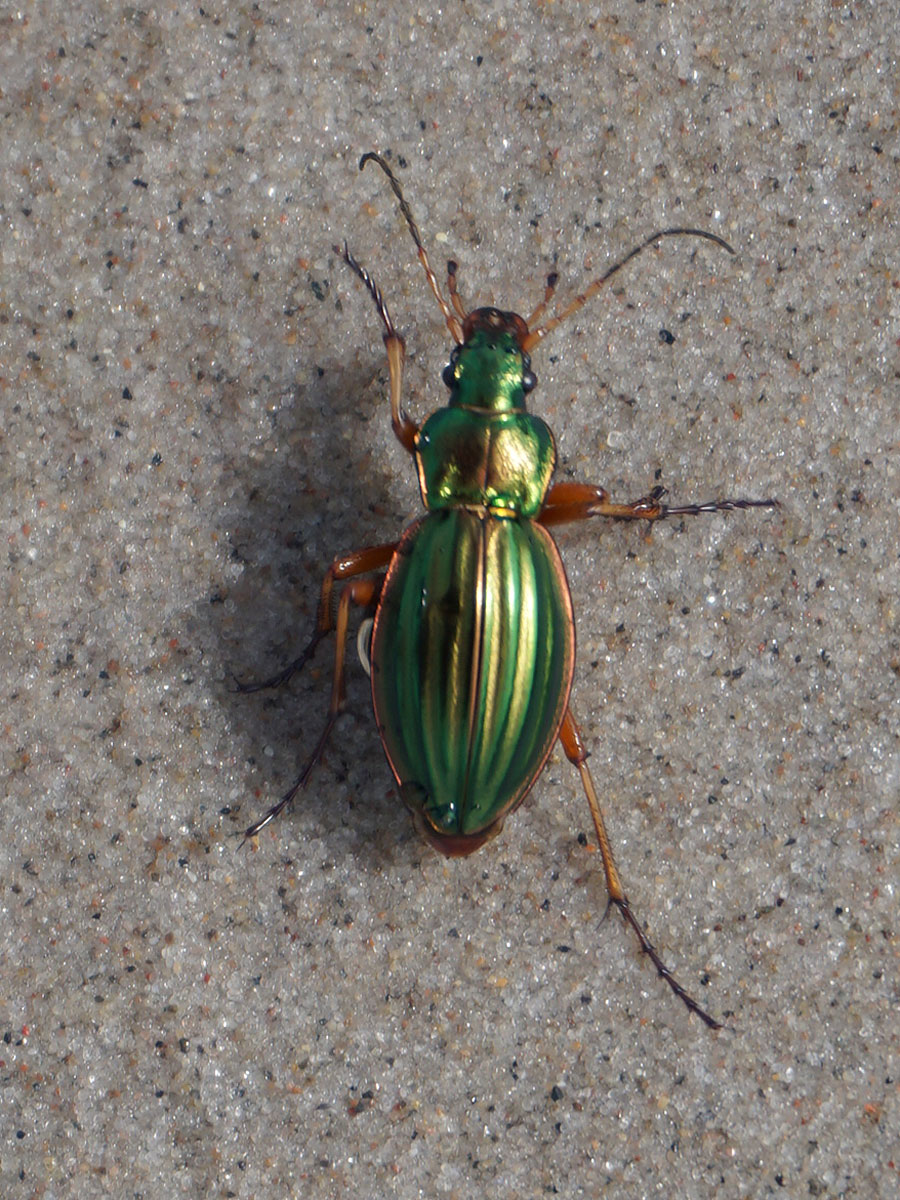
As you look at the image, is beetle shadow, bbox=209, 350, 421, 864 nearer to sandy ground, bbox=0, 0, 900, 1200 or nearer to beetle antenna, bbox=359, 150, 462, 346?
sandy ground, bbox=0, 0, 900, 1200

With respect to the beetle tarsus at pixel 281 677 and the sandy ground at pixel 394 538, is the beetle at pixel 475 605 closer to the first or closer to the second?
the beetle tarsus at pixel 281 677

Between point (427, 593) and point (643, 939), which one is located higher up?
→ point (427, 593)

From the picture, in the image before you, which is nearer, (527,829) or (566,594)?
(566,594)

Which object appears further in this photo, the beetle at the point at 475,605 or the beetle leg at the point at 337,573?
the beetle leg at the point at 337,573

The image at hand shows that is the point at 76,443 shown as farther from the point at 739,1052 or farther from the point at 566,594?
the point at 739,1052

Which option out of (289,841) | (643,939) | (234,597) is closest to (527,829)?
(643,939)

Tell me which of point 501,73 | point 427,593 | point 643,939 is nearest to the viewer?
point 427,593

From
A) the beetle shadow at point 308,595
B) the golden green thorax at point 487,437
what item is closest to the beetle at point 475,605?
the golden green thorax at point 487,437
